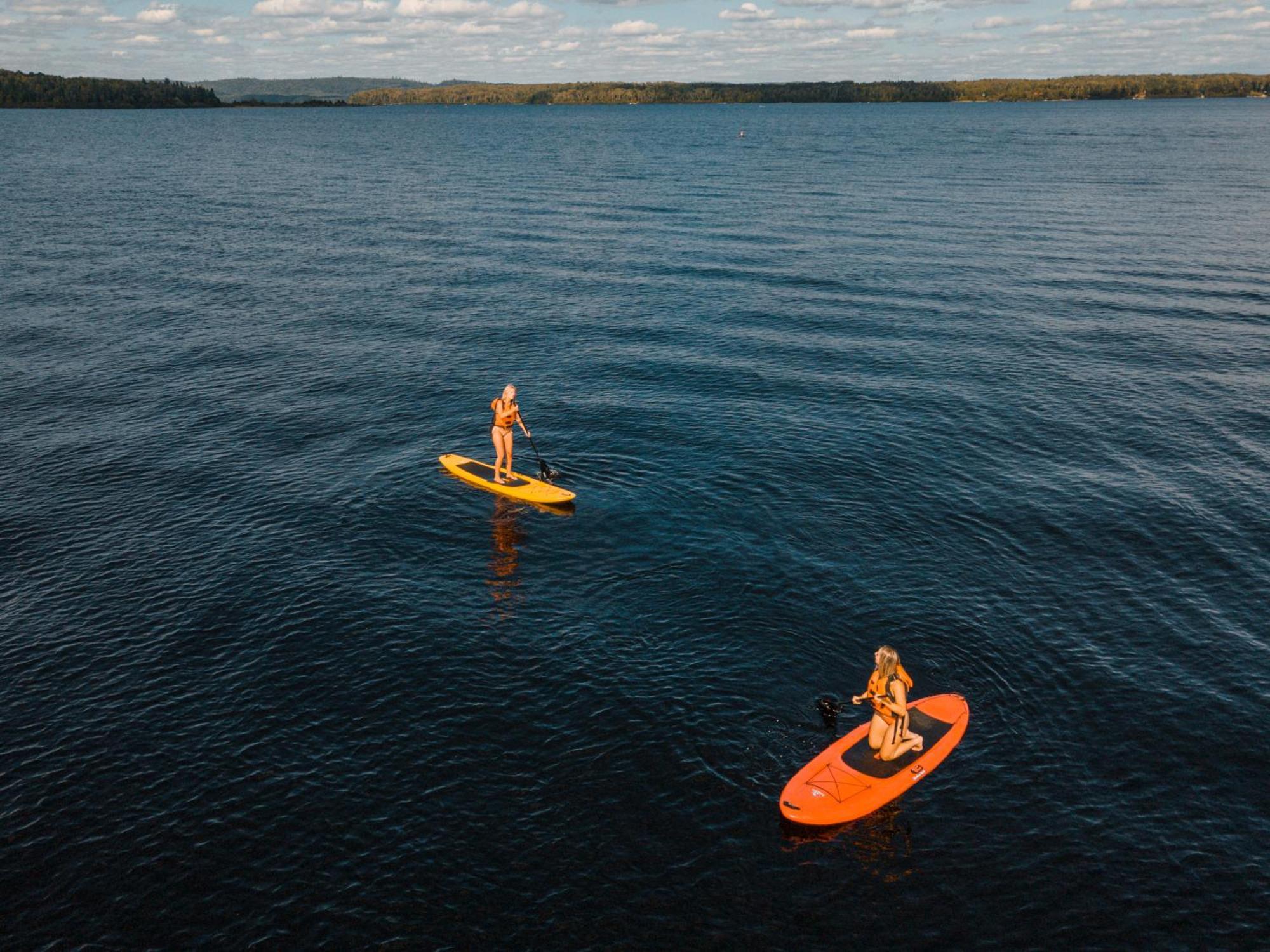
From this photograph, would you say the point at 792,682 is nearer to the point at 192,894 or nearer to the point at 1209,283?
the point at 192,894

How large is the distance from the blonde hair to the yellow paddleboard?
60.6ft

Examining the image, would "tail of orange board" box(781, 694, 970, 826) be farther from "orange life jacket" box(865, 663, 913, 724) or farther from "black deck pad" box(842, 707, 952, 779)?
"orange life jacket" box(865, 663, 913, 724)

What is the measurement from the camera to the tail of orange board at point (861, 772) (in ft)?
76.0

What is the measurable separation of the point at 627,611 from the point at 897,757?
11.1 m

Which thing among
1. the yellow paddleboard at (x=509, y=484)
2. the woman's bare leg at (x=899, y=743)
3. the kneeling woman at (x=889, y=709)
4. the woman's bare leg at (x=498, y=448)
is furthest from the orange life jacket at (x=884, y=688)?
the woman's bare leg at (x=498, y=448)

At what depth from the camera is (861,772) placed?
24.3 m

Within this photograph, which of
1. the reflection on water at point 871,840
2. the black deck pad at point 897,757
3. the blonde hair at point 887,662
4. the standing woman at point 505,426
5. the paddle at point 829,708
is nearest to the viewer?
the reflection on water at point 871,840

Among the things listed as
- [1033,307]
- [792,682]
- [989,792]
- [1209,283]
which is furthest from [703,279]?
[989,792]

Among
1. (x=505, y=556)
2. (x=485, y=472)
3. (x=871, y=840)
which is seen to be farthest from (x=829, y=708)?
(x=485, y=472)

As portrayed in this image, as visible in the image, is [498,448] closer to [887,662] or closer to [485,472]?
[485,472]

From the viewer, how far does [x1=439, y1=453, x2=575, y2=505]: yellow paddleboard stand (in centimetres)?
3962

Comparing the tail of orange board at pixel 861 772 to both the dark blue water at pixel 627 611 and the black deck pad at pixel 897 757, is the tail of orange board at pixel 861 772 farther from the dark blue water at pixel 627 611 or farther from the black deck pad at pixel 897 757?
the dark blue water at pixel 627 611

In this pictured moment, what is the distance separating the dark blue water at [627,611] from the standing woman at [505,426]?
1916 mm

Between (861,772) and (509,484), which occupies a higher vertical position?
(509,484)
